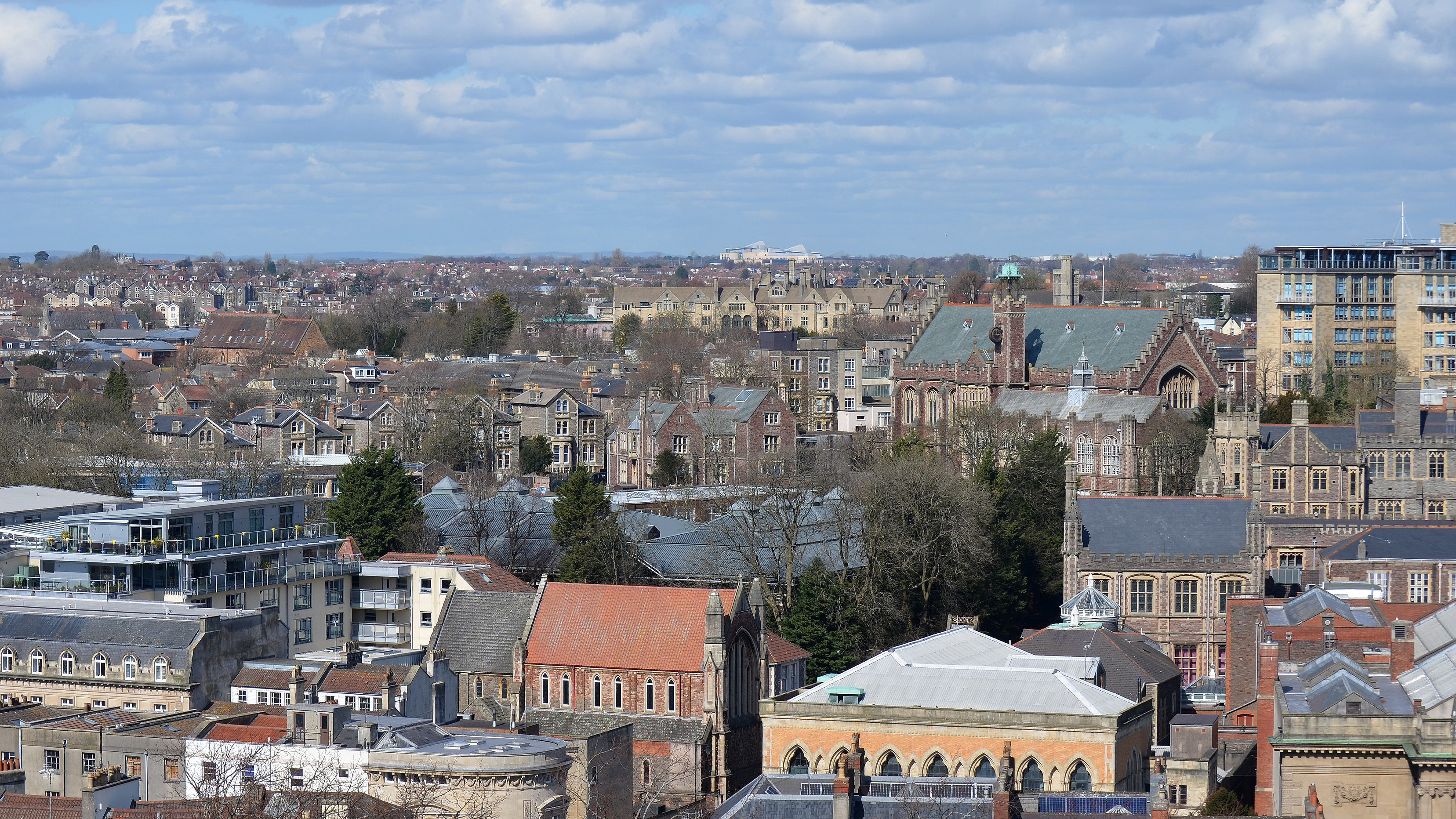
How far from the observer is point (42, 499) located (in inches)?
3521

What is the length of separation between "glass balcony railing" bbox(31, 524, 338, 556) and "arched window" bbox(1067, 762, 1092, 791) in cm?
3231

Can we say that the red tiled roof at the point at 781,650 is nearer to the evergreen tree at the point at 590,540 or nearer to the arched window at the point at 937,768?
the evergreen tree at the point at 590,540

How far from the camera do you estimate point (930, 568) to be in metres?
82.4

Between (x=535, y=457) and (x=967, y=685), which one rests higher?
(x=535, y=457)

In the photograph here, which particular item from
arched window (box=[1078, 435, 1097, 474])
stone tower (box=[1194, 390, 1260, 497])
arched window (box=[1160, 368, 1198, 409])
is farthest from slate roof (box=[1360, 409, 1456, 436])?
arched window (box=[1160, 368, 1198, 409])

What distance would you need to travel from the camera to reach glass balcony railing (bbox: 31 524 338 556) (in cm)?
7350

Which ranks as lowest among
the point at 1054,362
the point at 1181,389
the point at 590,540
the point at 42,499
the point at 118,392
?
the point at 590,540

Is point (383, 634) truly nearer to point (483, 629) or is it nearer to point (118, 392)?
point (483, 629)

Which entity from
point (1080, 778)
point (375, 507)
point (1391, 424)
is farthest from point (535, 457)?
point (1080, 778)

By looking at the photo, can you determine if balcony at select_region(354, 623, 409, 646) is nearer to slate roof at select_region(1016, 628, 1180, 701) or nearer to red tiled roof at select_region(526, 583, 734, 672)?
red tiled roof at select_region(526, 583, 734, 672)

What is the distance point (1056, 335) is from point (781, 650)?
53.6m

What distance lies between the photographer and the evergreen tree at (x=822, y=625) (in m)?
74.0

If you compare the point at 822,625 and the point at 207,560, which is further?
the point at 822,625

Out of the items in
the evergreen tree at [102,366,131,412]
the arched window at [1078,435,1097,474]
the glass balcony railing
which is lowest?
the glass balcony railing
